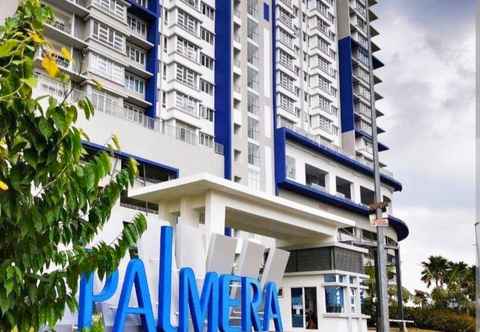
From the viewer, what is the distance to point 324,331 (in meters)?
26.3

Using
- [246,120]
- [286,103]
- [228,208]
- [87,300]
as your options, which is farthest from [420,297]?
[87,300]

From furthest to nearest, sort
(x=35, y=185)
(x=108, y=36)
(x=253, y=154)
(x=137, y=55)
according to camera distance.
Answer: (x=253, y=154) < (x=137, y=55) < (x=108, y=36) < (x=35, y=185)

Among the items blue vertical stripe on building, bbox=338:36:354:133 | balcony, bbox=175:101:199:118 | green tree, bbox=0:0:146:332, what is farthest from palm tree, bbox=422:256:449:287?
green tree, bbox=0:0:146:332

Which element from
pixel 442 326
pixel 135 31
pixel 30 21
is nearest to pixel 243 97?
pixel 135 31

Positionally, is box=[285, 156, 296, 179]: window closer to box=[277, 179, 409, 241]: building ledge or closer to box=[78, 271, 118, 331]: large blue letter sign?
box=[277, 179, 409, 241]: building ledge

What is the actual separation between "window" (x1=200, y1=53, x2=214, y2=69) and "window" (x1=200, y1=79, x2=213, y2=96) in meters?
1.51

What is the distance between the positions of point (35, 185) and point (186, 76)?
44928mm

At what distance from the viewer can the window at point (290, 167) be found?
5402 cm

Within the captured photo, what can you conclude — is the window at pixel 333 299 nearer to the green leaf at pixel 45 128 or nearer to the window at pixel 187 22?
the green leaf at pixel 45 128

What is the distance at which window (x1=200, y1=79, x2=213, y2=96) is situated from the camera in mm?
49919

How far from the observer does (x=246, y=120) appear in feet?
171

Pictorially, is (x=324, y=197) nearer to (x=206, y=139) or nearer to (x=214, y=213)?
(x=206, y=139)

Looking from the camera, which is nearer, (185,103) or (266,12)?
(185,103)

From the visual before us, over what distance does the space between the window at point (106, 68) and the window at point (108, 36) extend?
53.3 inches
